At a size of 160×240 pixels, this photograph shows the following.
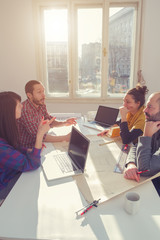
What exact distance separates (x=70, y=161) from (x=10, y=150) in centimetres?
42

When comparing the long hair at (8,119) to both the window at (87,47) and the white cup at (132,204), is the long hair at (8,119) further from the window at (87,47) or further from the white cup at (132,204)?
the window at (87,47)

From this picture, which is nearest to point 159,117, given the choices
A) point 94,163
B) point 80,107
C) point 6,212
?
point 94,163

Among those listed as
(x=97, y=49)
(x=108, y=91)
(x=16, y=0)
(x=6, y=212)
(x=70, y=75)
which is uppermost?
(x=16, y=0)

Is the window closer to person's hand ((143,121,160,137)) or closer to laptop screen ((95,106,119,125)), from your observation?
laptop screen ((95,106,119,125))

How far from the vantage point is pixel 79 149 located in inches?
51.6

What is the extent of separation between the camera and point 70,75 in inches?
145

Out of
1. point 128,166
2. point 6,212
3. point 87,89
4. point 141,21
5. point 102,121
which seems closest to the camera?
point 6,212

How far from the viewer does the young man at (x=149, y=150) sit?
117 centimetres

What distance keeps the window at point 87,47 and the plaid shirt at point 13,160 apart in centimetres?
257

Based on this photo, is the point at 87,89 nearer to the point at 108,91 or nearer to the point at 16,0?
the point at 108,91

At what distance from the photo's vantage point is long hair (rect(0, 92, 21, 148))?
125cm

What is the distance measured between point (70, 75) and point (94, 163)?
2628 millimetres

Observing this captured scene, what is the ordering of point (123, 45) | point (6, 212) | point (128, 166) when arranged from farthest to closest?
point (123, 45), point (128, 166), point (6, 212)

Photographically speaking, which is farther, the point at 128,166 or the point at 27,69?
the point at 27,69
